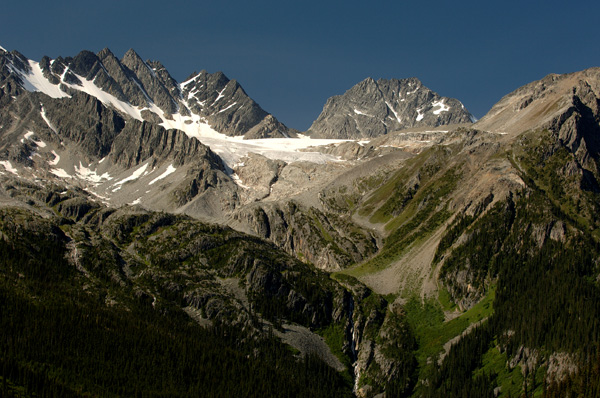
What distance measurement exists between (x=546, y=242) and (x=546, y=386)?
67.1 meters

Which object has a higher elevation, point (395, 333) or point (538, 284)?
point (538, 284)

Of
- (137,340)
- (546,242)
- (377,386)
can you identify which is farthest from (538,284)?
(137,340)

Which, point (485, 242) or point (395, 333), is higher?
point (485, 242)

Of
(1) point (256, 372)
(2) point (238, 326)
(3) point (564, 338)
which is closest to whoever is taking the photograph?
(3) point (564, 338)

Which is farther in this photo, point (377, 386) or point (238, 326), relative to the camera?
point (238, 326)

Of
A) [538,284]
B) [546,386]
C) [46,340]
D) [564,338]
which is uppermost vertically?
[538,284]

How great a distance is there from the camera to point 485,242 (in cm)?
19550

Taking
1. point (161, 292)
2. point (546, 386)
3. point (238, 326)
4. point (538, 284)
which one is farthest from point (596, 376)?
point (161, 292)

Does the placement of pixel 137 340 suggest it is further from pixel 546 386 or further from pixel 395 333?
pixel 546 386

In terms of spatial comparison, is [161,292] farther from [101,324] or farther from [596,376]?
[596,376]

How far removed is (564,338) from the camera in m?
139

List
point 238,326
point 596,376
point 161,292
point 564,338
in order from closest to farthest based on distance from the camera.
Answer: point 596,376, point 564,338, point 238,326, point 161,292

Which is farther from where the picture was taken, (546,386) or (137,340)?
(137,340)

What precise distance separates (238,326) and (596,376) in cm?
9799
